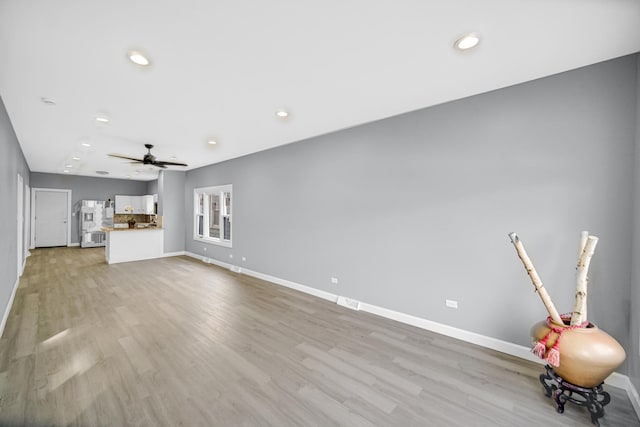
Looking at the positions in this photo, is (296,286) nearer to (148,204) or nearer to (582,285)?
(582,285)

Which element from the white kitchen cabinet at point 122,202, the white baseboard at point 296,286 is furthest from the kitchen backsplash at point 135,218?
the white baseboard at point 296,286

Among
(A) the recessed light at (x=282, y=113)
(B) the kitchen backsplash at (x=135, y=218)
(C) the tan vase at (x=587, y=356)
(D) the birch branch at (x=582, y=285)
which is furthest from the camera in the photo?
(B) the kitchen backsplash at (x=135, y=218)

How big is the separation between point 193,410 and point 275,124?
132 inches

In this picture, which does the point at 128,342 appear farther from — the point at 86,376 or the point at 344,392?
the point at 344,392

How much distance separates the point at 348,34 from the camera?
1799 mm

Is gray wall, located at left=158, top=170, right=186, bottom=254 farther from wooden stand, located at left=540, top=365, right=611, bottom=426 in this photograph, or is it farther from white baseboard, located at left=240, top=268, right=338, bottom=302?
wooden stand, located at left=540, top=365, right=611, bottom=426

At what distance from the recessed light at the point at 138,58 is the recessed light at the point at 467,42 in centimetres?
247

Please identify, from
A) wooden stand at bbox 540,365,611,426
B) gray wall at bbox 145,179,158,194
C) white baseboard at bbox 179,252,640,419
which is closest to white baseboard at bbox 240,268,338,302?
white baseboard at bbox 179,252,640,419

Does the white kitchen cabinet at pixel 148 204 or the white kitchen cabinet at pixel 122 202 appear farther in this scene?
the white kitchen cabinet at pixel 122 202

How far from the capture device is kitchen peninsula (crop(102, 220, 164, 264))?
667 centimetres

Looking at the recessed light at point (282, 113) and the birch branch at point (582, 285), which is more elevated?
the recessed light at point (282, 113)

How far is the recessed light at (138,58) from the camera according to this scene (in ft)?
6.63

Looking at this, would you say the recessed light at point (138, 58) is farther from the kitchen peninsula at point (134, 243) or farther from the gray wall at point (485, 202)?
the kitchen peninsula at point (134, 243)

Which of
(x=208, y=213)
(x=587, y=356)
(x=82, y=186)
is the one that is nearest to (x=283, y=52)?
(x=587, y=356)
